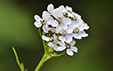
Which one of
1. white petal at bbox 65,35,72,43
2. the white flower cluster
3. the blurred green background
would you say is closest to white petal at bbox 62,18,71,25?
the white flower cluster

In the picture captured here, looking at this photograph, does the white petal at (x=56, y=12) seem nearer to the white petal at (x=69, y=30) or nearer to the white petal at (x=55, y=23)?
the white petal at (x=55, y=23)

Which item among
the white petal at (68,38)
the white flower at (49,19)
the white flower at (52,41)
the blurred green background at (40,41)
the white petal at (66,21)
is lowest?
the blurred green background at (40,41)

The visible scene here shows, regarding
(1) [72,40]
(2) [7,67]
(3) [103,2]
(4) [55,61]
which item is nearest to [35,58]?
(4) [55,61]

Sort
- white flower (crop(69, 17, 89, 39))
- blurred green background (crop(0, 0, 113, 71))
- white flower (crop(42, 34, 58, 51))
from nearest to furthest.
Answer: white flower (crop(42, 34, 58, 51)), white flower (crop(69, 17, 89, 39)), blurred green background (crop(0, 0, 113, 71))

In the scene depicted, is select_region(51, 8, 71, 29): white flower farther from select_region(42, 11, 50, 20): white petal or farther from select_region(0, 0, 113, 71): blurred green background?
select_region(0, 0, 113, 71): blurred green background

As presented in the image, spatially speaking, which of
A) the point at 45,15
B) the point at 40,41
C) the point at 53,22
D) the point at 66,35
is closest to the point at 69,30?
the point at 66,35

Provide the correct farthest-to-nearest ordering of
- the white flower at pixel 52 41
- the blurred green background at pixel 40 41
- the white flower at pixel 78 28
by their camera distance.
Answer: the blurred green background at pixel 40 41
the white flower at pixel 78 28
the white flower at pixel 52 41

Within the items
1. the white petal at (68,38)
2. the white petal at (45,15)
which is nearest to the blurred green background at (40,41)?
the white petal at (45,15)

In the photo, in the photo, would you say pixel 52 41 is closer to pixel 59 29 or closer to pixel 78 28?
pixel 59 29

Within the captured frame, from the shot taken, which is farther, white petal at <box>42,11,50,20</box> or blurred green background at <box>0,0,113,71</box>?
blurred green background at <box>0,0,113,71</box>
